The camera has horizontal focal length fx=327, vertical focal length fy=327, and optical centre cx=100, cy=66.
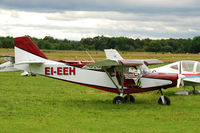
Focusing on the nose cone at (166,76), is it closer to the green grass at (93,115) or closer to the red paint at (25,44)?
the green grass at (93,115)

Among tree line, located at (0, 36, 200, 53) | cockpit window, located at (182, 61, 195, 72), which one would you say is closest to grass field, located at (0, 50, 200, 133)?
cockpit window, located at (182, 61, 195, 72)

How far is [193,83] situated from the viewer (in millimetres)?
15156

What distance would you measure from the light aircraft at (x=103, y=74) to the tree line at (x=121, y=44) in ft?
174

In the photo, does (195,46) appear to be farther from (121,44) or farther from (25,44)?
(25,44)

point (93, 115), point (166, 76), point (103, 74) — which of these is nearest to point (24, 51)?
point (103, 74)

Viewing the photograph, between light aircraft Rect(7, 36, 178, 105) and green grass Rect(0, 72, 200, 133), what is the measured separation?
69 cm

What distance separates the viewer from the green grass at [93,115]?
Answer: 28.8 feet

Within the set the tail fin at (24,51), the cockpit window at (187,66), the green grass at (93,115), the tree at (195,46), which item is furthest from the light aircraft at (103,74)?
the tree at (195,46)

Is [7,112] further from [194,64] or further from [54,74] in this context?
[194,64]

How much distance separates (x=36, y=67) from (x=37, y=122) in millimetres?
4991

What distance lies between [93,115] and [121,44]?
62.9 meters

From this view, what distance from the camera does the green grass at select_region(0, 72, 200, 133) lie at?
28.8ft

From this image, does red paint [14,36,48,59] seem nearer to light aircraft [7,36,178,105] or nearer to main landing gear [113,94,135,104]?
light aircraft [7,36,178,105]

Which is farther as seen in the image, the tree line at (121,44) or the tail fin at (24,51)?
the tree line at (121,44)
